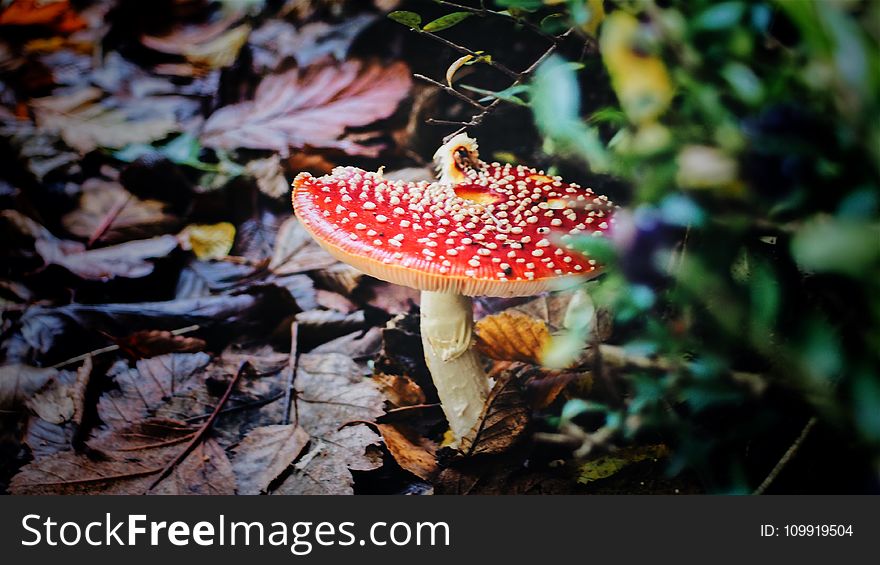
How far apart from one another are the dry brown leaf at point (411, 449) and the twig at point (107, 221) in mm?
524

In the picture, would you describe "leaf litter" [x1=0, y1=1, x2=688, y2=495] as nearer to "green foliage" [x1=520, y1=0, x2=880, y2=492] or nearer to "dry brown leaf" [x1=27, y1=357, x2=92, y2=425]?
"dry brown leaf" [x1=27, y1=357, x2=92, y2=425]

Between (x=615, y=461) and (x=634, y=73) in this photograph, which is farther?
(x=615, y=461)

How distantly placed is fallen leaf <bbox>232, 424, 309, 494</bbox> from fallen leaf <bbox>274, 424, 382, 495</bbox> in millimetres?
18

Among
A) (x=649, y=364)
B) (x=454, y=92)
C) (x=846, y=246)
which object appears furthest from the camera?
(x=454, y=92)

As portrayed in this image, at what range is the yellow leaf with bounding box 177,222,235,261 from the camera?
3.10ft

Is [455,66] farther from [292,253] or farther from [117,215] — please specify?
Answer: [117,215]

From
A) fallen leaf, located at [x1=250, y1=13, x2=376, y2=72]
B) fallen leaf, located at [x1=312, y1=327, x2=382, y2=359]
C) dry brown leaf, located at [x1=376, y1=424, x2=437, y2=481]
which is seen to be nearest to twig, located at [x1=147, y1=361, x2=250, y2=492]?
fallen leaf, located at [x1=312, y1=327, x2=382, y2=359]

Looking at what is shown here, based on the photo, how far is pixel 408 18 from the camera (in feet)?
2.87

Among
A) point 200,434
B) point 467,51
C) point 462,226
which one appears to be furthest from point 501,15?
point 200,434

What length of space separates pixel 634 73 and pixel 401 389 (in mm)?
533

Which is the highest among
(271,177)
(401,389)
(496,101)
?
(496,101)

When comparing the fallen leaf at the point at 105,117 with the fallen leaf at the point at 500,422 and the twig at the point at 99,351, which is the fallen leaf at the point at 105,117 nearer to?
the twig at the point at 99,351

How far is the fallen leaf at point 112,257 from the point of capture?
3.13 ft

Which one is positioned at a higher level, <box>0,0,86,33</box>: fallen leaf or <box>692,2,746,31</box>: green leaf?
<box>692,2,746,31</box>: green leaf
